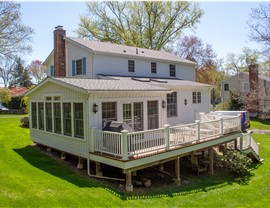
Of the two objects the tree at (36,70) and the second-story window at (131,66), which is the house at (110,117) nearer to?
the second-story window at (131,66)

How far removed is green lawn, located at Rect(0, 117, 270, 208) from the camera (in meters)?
7.78

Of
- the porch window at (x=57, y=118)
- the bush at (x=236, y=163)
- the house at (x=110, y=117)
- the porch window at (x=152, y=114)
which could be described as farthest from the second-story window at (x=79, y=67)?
the bush at (x=236, y=163)

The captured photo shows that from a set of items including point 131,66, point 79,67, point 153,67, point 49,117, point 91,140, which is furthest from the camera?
point 153,67

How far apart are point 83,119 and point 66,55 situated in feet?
28.0

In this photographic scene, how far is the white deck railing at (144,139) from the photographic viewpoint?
9094mm

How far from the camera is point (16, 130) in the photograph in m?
18.8

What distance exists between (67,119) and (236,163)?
8.55 m

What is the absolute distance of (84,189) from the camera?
871 cm

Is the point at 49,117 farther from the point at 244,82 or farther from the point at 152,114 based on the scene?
the point at 244,82

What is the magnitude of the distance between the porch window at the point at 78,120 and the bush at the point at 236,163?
7.64 meters

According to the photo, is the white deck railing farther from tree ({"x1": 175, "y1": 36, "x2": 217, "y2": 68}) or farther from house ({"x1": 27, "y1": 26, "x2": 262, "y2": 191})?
tree ({"x1": 175, "y1": 36, "x2": 217, "y2": 68})

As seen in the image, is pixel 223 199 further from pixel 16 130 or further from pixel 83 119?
pixel 16 130

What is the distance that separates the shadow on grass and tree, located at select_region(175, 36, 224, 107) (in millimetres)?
32882

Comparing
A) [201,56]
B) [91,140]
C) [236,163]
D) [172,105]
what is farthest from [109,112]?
[201,56]
